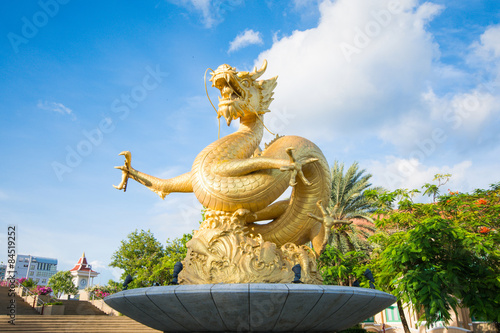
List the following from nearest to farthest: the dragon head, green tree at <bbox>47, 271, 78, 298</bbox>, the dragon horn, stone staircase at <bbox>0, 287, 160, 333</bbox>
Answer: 1. the dragon head
2. the dragon horn
3. stone staircase at <bbox>0, 287, 160, 333</bbox>
4. green tree at <bbox>47, 271, 78, 298</bbox>

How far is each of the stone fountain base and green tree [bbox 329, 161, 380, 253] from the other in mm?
12844

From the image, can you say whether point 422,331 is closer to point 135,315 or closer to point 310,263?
point 310,263

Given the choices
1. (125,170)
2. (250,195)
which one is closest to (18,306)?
(125,170)

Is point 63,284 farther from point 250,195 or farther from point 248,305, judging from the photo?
point 248,305

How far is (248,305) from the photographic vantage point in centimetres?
449

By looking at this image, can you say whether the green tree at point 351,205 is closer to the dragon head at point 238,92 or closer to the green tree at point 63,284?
the dragon head at point 238,92

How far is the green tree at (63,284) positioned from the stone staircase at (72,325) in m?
24.8

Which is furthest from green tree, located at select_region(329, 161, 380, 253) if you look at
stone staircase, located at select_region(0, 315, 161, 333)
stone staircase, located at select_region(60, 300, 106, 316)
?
stone staircase, located at select_region(60, 300, 106, 316)

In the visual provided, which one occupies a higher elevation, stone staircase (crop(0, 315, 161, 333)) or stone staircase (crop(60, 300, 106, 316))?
stone staircase (crop(60, 300, 106, 316))

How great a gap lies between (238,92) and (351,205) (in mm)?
13099

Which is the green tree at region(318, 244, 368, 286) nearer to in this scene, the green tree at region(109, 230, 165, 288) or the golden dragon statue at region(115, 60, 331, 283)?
the golden dragon statue at region(115, 60, 331, 283)

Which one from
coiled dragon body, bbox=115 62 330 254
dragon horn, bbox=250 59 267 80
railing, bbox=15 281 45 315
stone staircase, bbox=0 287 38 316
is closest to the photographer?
coiled dragon body, bbox=115 62 330 254

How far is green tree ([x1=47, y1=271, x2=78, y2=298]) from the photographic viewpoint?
1455 inches

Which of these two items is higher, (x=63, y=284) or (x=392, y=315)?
(x=63, y=284)
